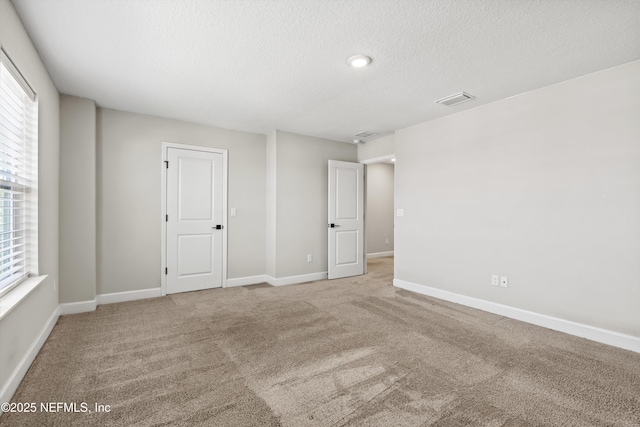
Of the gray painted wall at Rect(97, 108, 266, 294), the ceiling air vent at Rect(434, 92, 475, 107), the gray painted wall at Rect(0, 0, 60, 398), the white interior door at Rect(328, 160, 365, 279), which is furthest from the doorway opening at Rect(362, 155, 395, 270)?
the gray painted wall at Rect(0, 0, 60, 398)

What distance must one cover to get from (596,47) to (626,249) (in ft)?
5.47

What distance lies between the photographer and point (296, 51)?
2.42m

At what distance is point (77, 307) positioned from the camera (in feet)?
11.3

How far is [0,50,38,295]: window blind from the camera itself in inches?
79.9

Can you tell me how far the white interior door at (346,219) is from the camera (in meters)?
5.19

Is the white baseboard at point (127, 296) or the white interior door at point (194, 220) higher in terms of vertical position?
the white interior door at point (194, 220)

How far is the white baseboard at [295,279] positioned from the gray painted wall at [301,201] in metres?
0.06

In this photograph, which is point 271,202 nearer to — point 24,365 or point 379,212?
point 24,365

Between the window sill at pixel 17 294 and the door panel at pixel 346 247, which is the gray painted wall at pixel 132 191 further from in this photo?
the door panel at pixel 346 247

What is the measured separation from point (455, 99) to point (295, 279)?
3360mm

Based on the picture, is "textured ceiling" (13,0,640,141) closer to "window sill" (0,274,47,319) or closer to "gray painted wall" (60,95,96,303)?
"gray painted wall" (60,95,96,303)

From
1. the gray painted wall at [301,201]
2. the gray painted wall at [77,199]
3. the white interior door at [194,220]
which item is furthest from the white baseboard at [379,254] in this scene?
the gray painted wall at [77,199]

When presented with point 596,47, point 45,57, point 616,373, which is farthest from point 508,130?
point 45,57

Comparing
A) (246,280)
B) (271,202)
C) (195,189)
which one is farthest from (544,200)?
(195,189)
